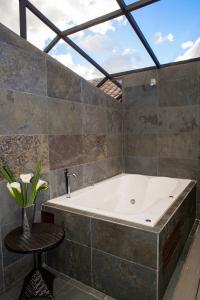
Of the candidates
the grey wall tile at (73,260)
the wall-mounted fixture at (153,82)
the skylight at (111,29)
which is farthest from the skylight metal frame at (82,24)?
the grey wall tile at (73,260)

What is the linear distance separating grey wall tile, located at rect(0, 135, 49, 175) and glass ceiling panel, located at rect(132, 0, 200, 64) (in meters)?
1.72

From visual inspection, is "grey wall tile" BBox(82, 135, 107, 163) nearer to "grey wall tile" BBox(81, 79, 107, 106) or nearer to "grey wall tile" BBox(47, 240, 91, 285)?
"grey wall tile" BBox(81, 79, 107, 106)

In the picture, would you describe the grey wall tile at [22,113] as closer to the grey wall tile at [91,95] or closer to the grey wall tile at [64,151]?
the grey wall tile at [64,151]

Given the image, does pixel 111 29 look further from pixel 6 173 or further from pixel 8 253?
pixel 8 253

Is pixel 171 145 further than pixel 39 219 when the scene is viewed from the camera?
Yes

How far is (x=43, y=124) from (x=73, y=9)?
49.5 inches

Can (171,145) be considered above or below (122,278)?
above

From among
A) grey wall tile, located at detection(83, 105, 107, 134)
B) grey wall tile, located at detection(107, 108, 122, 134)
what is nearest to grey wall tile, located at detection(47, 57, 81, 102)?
grey wall tile, located at detection(83, 105, 107, 134)

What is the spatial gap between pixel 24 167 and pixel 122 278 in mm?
1230

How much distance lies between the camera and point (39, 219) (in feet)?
6.83

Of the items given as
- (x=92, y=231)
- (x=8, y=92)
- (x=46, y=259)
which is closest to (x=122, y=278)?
(x=92, y=231)

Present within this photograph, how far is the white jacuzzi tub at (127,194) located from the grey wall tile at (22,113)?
78cm

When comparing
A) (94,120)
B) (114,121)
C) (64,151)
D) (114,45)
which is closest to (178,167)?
(114,121)

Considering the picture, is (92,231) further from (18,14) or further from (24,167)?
Answer: (18,14)
